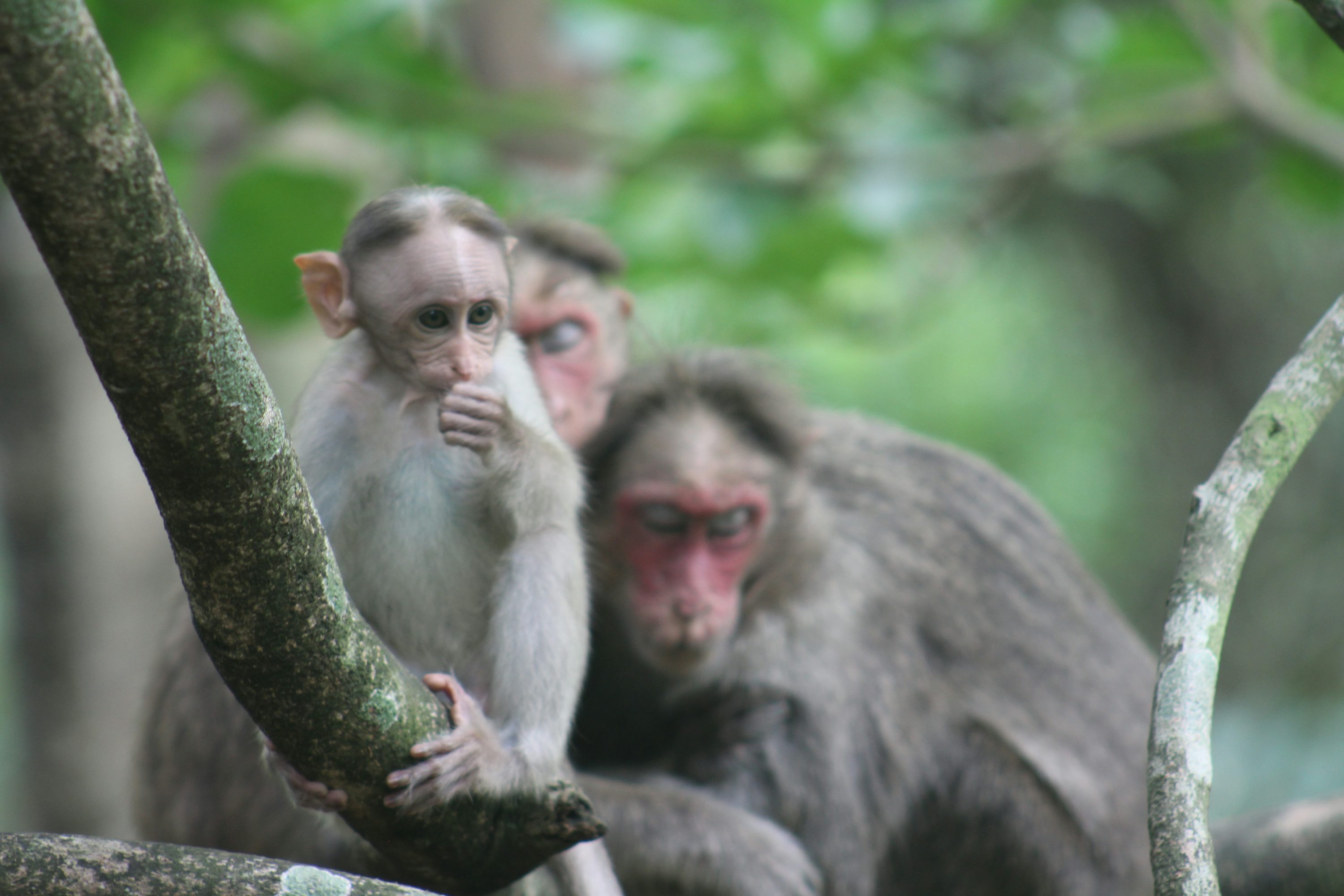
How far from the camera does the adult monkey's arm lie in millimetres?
1488

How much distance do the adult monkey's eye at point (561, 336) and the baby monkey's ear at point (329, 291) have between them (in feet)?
5.89

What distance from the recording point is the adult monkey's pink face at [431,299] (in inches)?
96.2

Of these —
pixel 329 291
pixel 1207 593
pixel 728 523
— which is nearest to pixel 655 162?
pixel 728 523

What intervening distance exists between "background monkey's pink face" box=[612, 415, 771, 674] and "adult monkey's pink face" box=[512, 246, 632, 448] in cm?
24

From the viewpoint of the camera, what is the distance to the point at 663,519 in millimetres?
4191

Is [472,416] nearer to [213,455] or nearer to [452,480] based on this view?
[452,480]

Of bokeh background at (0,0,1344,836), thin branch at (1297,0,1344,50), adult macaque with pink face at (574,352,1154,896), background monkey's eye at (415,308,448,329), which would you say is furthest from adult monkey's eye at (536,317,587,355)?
thin branch at (1297,0,1344,50)

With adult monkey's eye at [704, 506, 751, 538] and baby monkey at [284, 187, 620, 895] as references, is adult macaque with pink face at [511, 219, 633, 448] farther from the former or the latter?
baby monkey at [284, 187, 620, 895]

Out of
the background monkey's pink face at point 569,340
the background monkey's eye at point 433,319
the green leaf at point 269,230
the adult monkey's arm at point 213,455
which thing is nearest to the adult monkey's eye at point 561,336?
the background monkey's pink face at point 569,340

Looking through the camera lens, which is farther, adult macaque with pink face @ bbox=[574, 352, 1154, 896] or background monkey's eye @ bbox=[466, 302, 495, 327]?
adult macaque with pink face @ bbox=[574, 352, 1154, 896]

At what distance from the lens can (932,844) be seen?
189 inches

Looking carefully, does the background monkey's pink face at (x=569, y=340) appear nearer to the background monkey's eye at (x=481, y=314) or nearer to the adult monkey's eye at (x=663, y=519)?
the adult monkey's eye at (x=663, y=519)

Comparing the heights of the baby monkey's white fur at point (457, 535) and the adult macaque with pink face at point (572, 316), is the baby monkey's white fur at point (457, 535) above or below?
below

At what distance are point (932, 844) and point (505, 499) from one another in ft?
9.30
